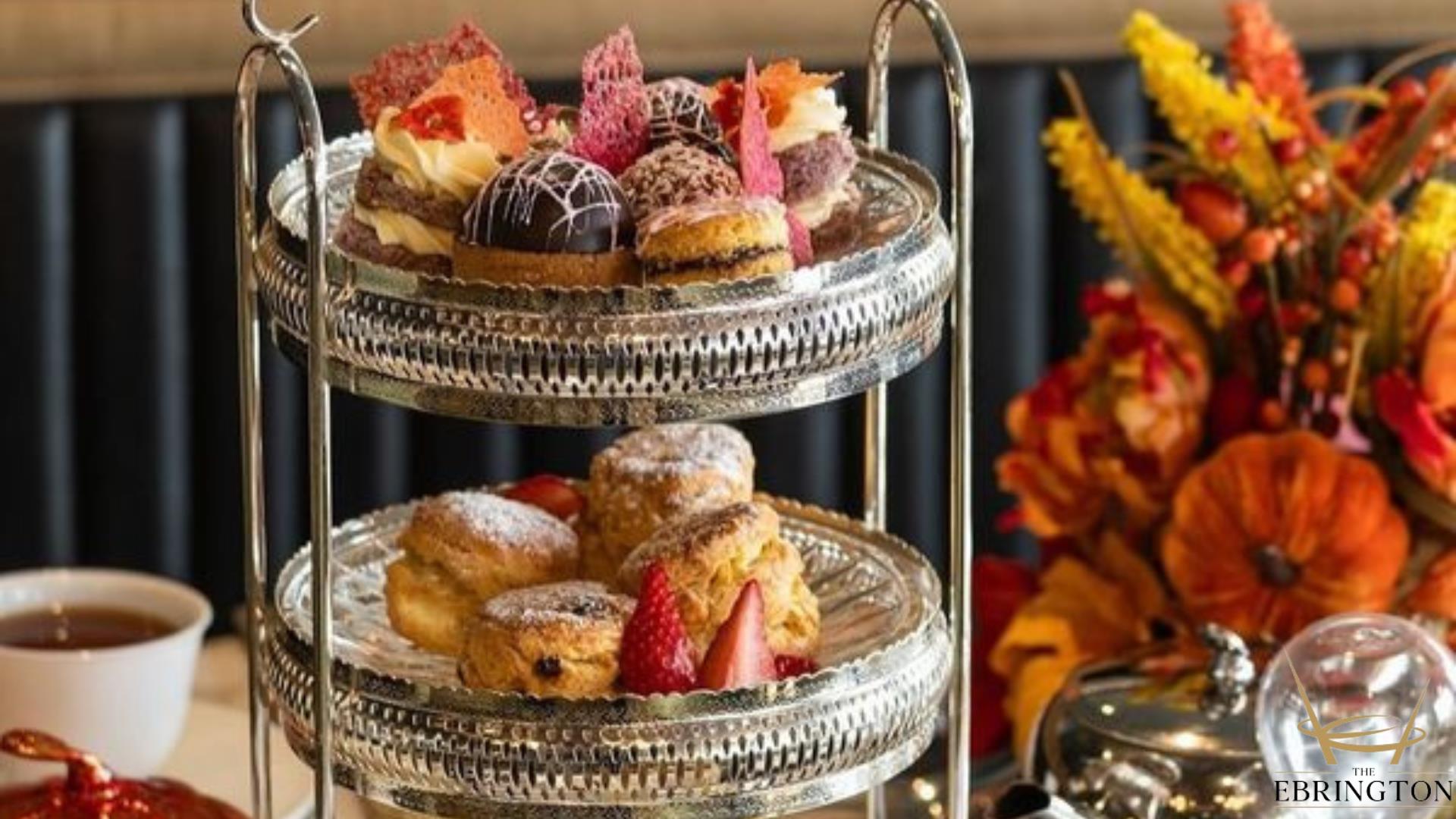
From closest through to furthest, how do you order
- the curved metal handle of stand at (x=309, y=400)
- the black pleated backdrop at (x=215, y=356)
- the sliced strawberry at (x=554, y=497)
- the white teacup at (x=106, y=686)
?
1. the curved metal handle of stand at (x=309, y=400)
2. the sliced strawberry at (x=554, y=497)
3. the white teacup at (x=106, y=686)
4. the black pleated backdrop at (x=215, y=356)

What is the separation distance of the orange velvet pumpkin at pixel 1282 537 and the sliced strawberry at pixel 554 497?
47 centimetres

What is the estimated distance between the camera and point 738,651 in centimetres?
95

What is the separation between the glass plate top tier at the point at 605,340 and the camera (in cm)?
90

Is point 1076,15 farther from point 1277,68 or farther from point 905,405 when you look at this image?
point 1277,68

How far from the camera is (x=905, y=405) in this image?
2258 mm

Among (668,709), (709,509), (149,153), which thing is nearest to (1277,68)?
(709,509)

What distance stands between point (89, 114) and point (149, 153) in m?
0.05

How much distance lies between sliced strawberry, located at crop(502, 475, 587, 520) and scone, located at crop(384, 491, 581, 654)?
0.06 metres

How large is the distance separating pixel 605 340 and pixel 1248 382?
2.30 ft

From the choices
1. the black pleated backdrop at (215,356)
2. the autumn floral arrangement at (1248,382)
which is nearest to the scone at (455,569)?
the autumn floral arrangement at (1248,382)

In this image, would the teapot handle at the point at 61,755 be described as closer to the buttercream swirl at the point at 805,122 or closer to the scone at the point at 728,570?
the scone at the point at 728,570

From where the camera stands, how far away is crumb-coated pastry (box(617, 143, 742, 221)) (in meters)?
0.96

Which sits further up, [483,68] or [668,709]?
[483,68]

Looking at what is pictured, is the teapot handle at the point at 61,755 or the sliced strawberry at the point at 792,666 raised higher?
the sliced strawberry at the point at 792,666
